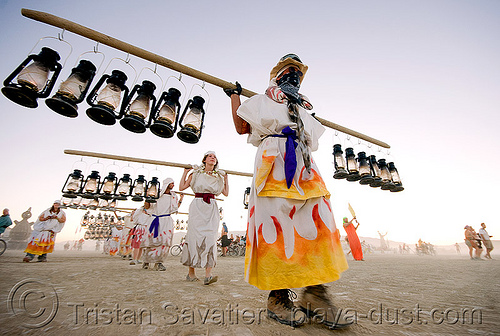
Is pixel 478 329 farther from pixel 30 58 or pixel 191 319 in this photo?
pixel 30 58

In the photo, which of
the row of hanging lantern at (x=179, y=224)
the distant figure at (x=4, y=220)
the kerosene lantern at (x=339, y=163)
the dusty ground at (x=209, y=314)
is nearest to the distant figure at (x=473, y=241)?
the kerosene lantern at (x=339, y=163)

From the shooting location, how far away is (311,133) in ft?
6.50

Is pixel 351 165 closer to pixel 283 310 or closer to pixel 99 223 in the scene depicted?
pixel 283 310

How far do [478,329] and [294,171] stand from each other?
1.54m

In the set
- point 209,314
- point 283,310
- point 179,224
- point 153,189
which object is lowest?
point 209,314

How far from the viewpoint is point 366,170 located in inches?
207

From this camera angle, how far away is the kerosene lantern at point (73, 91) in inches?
86.4

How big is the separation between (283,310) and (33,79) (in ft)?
10.6

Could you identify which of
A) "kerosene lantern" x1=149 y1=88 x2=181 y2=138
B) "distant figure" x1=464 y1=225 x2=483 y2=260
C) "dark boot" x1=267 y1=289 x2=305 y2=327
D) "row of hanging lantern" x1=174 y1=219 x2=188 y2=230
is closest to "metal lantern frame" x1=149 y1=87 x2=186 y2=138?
"kerosene lantern" x1=149 y1=88 x2=181 y2=138

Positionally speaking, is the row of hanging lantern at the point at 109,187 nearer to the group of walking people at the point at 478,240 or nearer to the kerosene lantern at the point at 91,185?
the kerosene lantern at the point at 91,185

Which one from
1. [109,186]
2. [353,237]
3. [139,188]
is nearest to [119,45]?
[109,186]

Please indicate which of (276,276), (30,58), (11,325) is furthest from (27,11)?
(276,276)

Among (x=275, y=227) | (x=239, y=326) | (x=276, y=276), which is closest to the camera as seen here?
(x=239, y=326)

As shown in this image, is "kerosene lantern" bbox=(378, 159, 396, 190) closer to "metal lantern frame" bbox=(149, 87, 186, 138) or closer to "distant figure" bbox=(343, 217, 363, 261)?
"distant figure" bbox=(343, 217, 363, 261)
